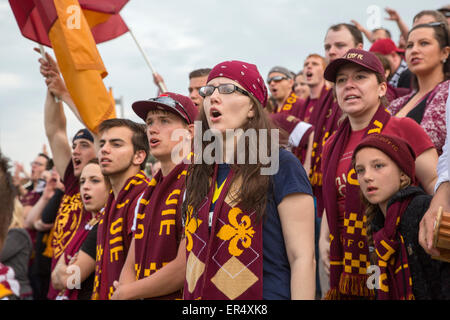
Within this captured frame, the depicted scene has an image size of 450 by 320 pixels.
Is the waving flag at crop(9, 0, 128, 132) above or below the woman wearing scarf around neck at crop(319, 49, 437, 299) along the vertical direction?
above

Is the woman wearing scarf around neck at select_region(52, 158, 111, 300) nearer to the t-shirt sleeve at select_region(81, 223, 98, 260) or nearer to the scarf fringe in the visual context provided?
the t-shirt sleeve at select_region(81, 223, 98, 260)

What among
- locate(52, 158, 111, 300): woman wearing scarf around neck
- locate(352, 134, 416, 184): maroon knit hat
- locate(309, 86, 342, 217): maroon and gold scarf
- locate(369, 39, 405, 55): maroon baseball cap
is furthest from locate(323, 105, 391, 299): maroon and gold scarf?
locate(369, 39, 405, 55): maroon baseball cap

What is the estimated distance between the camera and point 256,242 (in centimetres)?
305

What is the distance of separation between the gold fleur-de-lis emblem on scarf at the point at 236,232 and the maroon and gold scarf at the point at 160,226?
911 millimetres

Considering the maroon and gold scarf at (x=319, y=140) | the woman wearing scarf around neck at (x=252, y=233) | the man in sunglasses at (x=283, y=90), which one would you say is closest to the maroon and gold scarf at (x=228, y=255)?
the woman wearing scarf around neck at (x=252, y=233)

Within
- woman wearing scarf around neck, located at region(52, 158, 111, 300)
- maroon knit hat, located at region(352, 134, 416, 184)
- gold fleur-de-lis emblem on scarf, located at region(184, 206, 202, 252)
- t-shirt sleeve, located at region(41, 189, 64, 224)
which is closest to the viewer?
gold fleur-de-lis emblem on scarf, located at region(184, 206, 202, 252)

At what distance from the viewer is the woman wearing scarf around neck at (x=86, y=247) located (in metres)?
5.04

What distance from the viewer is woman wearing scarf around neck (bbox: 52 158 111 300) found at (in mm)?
5043

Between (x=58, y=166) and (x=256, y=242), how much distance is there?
3942 millimetres

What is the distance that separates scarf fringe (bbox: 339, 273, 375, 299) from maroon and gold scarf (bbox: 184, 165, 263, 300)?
3.85 ft

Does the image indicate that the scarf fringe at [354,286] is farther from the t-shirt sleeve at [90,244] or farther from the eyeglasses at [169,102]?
the t-shirt sleeve at [90,244]

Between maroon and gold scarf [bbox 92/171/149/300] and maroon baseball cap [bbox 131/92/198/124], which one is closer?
maroon baseball cap [bbox 131/92/198/124]

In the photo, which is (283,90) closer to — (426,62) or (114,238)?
(426,62)
